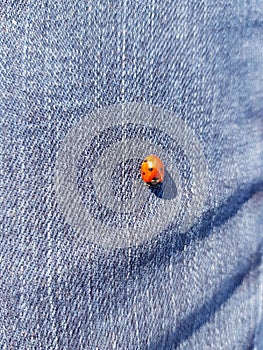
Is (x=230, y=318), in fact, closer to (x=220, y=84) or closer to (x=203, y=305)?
(x=203, y=305)

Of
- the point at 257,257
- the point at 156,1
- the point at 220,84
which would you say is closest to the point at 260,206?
the point at 257,257
